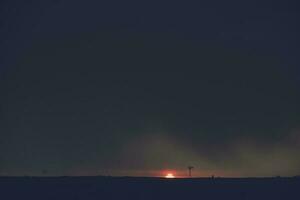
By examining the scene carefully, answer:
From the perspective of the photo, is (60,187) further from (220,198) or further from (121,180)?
(220,198)

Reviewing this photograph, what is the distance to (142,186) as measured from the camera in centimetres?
7050

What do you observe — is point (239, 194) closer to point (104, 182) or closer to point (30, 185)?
point (104, 182)

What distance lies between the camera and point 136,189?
70375 millimetres

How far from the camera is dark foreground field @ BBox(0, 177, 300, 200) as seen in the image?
228 ft

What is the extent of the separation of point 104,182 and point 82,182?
1.66 m

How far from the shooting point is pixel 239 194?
70312 millimetres

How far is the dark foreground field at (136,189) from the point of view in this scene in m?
69.6

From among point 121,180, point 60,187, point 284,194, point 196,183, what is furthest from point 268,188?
point 60,187

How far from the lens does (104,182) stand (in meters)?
70.7

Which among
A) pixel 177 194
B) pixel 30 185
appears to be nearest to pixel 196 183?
pixel 177 194

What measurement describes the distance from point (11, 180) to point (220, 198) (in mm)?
15764

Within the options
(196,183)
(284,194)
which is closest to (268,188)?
(284,194)

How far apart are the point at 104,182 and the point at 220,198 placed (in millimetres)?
8798

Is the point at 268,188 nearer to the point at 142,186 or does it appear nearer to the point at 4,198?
the point at 142,186
